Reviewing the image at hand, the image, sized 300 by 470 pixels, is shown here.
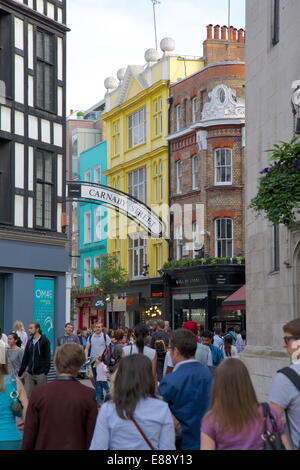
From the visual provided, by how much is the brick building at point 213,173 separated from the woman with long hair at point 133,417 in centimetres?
3693

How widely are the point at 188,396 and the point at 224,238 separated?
36.0m

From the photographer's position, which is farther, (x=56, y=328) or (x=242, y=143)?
(x=242, y=143)

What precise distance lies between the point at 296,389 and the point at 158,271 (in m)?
41.6

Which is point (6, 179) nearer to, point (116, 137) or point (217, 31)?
point (217, 31)

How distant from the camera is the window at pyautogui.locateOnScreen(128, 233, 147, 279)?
168 feet

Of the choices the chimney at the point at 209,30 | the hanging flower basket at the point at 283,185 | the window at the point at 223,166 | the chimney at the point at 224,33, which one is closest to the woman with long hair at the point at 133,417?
the hanging flower basket at the point at 283,185

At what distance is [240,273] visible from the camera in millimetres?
42875

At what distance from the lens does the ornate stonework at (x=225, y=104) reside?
43.5 m

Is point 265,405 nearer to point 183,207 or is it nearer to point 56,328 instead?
point 56,328

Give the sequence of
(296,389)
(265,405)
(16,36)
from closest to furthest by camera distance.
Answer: (265,405)
(296,389)
(16,36)

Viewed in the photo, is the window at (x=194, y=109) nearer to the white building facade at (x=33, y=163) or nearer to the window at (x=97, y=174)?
the window at (x=97, y=174)
